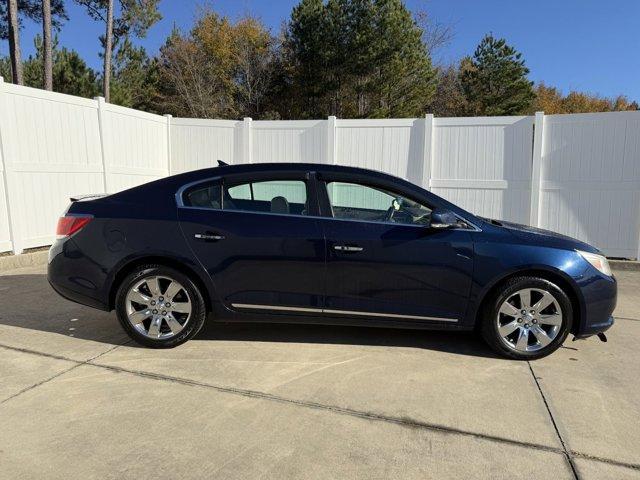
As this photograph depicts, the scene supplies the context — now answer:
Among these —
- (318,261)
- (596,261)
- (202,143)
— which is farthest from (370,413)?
(202,143)

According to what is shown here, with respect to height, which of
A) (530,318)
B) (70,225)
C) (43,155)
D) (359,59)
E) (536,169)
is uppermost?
(359,59)

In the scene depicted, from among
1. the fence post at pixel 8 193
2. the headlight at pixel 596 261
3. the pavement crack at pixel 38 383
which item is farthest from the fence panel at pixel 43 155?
the headlight at pixel 596 261

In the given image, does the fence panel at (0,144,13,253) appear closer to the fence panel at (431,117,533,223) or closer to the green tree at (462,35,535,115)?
the fence panel at (431,117,533,223)

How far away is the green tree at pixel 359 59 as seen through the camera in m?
24.2

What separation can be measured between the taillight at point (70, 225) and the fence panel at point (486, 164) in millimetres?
6529

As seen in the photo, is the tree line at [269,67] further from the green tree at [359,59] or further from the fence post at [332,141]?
the fence post at [332,141]

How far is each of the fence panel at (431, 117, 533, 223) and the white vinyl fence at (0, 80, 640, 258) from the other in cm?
2

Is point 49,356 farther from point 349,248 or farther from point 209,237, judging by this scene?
point 349,248

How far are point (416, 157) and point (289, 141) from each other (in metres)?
2.55

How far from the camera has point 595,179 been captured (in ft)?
27.3

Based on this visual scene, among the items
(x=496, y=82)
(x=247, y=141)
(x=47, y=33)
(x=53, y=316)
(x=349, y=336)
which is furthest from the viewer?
(x=496, y=82)

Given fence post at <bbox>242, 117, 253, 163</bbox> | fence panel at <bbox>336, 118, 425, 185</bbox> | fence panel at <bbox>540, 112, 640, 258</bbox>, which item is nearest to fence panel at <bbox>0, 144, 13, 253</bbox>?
fence post at <bbox>242, 117, 253, 163</bbox>

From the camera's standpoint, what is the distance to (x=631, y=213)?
→ 821 centimetres

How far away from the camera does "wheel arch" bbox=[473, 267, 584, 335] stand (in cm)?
397
